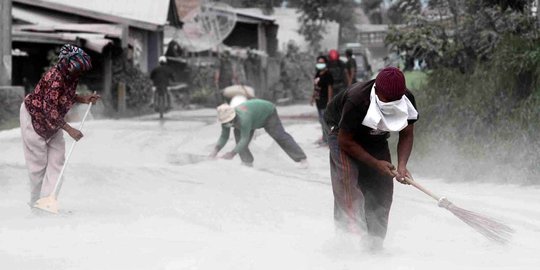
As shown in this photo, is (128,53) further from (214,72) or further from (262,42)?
(262,42)

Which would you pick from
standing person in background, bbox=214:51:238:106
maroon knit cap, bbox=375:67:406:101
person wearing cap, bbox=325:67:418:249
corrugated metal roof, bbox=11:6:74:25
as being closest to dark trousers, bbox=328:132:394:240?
person wearing cap, bbox=325:67:418:249

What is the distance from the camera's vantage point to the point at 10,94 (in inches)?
706

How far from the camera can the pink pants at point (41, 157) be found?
825 centimetres

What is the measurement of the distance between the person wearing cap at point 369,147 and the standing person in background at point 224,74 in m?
23.7

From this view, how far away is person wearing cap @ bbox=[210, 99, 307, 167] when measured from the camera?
1188 centimetres

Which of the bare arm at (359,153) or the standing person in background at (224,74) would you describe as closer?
the bare arm at (359,153)

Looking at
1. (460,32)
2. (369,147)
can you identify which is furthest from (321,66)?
(369,147)

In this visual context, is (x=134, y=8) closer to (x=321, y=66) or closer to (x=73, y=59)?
(x=321, y=66)

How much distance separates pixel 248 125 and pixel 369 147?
5800 millimetres

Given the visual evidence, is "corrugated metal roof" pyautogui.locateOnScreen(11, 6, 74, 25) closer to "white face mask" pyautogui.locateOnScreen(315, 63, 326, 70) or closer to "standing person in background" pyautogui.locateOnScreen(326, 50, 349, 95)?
"white face mask" pyautogui.locateOnScreen(315, 63, 326, 70)

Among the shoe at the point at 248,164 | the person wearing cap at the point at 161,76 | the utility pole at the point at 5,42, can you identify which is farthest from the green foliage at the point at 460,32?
the person wearing cap at the point at 161,76

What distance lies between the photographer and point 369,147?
6.30 metres

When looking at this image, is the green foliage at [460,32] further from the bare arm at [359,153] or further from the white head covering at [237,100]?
the bare arm at [359,153]

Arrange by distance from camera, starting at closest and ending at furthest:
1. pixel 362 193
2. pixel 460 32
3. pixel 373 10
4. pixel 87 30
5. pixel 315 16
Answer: pixel 362 193
pixel 460 32
pixel 87 30
pixel 315 16
pixel 373 10
